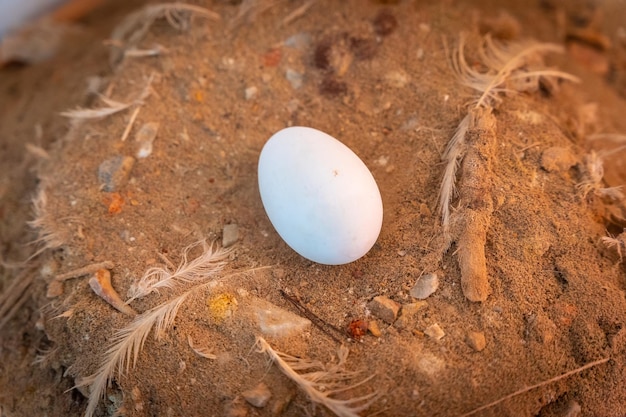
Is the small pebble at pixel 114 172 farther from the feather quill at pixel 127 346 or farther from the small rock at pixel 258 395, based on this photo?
the small rock at pixel 258 395

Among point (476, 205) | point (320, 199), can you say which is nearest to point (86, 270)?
point (320, 199)

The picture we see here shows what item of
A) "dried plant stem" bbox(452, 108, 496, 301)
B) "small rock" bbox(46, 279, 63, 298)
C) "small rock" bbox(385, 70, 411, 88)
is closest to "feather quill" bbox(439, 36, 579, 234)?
"dried plant stem" bbox(452, 108, 496, 301)

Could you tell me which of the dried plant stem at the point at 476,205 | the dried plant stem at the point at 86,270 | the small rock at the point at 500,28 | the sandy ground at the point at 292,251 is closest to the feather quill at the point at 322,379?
the sandy ground at the point at 292,251

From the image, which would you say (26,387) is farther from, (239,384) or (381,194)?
(381,194)

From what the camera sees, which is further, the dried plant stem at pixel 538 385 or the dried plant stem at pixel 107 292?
the dried plant stem at pixel 107 292

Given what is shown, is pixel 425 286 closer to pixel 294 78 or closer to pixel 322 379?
pixel 322 379

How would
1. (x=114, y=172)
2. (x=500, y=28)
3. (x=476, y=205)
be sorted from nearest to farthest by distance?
(x=476, y=205) → (x=114, y=172) → (x=500, y=28)
